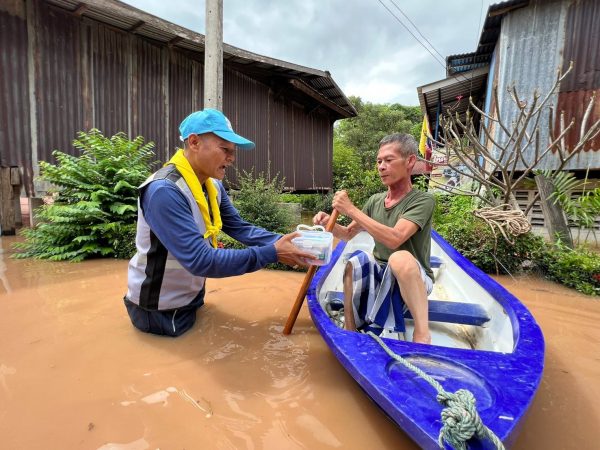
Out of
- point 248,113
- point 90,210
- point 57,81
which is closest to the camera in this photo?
point 90,210

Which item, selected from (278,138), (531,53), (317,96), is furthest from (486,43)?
(278,138)

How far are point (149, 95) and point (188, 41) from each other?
1.35 metres

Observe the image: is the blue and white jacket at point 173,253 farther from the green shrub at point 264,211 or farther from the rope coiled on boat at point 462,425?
the green shrub at point 264,211

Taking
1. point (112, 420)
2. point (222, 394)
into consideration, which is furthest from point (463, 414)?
point (112, 420)

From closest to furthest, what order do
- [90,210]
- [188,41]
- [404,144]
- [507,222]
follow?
[404,144] < [507,222] < [90,210] < [188,41]

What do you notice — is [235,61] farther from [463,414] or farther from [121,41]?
[463,414]

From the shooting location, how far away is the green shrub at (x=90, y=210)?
486 centimetres

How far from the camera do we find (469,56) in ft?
30.1

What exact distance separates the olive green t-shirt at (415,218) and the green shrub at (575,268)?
3016 mm

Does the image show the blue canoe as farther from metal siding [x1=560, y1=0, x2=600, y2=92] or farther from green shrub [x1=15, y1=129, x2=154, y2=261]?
metal siding [x1=560, y1=0, x2=600, y2=92]

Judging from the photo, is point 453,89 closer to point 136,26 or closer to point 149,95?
point 149,95

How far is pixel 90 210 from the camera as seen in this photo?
4695 millimetres

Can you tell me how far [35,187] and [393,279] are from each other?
6.40m

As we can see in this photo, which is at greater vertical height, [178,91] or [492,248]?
[178,91]
